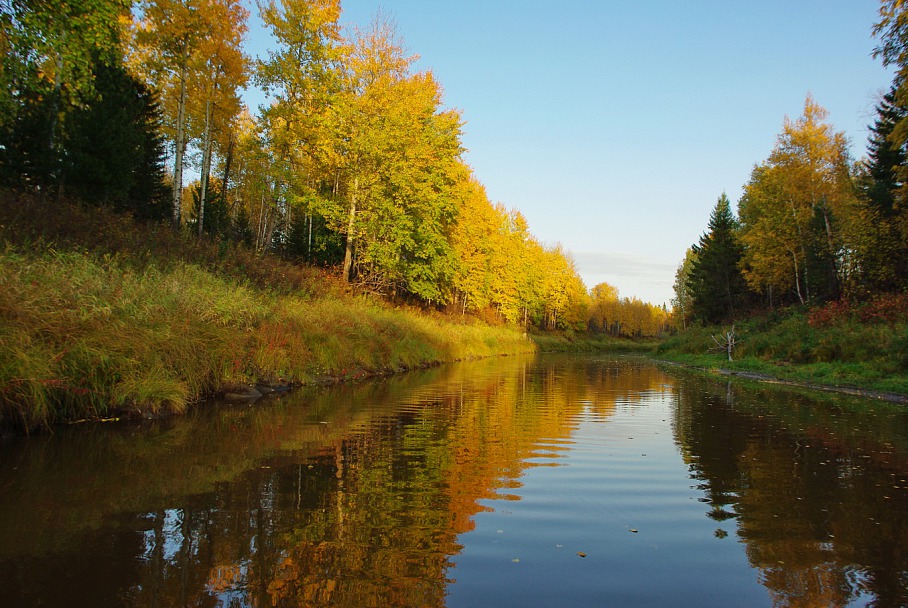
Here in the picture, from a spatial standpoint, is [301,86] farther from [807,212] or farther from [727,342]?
[807,212]

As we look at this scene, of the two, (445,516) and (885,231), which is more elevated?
(885,231)

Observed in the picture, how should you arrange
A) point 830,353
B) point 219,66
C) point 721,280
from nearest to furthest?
point 830,353
point 219,66
point 721,280

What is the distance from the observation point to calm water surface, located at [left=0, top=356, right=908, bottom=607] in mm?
2852

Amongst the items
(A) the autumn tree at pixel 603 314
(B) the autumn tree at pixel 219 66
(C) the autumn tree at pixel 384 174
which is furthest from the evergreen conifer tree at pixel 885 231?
(A) the autumn tree at pixel 603 314

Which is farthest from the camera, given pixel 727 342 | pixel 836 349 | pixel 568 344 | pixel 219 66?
pixel 568 344

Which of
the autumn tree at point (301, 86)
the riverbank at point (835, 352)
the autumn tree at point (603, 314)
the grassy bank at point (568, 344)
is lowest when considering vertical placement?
the grassy bank at point (568, 344)

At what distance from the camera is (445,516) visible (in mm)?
A: 3977

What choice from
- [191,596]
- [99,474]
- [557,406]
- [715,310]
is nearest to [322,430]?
[99,474]

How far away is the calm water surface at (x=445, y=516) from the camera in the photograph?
285 centimetres

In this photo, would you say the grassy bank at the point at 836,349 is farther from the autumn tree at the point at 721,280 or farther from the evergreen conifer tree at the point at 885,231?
the autumn tree at the point at 721,280

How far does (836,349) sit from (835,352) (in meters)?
0.12

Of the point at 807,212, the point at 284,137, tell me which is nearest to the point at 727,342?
the point at 807,212

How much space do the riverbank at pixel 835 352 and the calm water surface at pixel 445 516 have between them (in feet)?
28.9

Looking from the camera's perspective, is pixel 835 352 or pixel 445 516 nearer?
pixel 445 516
